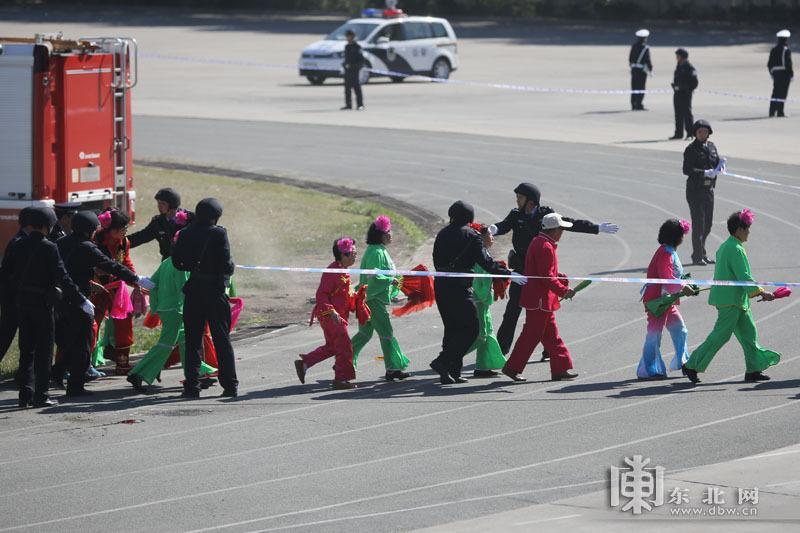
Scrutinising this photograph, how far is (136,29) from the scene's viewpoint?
198 ft

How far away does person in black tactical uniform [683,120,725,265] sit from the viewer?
59.5 feet

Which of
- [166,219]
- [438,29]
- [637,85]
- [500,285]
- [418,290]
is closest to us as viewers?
[418,290]

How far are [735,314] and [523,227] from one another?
2182 mm

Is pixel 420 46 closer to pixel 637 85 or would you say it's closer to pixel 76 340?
pixel 637 85

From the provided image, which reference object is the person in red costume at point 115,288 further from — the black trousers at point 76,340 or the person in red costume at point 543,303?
the person in red costume at point 543,303

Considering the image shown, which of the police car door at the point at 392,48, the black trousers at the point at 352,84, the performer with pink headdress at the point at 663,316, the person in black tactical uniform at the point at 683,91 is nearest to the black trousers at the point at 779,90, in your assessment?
the person in black tactical uniform at the point at 683,91

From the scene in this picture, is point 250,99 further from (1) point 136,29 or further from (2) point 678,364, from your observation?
(2) point 678,364

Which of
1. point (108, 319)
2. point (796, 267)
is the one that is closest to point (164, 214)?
point (108, 319)

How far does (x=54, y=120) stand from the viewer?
1773cm

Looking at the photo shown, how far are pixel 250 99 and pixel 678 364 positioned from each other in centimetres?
2795

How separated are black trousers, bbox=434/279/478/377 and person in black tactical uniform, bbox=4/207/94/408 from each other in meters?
3.19

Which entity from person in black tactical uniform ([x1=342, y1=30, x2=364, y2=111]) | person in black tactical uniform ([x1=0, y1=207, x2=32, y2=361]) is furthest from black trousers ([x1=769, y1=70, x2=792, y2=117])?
person in black tactical uniform ([x1=0, y1=207, x2=32, y2=361])

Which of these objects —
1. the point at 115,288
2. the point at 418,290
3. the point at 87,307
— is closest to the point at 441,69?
the point at 418,290

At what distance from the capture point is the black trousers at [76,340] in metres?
12.3
